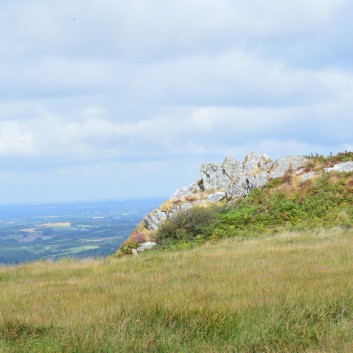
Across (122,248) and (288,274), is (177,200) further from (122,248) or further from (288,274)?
(288,274)

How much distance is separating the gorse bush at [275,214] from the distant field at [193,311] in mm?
12843

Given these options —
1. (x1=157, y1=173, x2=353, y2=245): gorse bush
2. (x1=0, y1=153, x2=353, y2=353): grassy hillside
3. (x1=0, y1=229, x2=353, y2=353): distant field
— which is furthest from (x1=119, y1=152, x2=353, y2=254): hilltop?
(x1=0, y1=229, x2=353, y2=353): distant field

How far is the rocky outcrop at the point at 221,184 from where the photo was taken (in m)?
34.3

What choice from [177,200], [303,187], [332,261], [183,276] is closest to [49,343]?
[183,276]

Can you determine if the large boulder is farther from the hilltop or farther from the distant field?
the distant field

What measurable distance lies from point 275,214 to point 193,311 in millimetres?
21241

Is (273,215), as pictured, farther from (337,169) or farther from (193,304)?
(193,304)

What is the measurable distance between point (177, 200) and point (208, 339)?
31.1 m

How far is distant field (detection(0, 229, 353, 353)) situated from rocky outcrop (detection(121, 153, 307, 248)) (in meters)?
19.7

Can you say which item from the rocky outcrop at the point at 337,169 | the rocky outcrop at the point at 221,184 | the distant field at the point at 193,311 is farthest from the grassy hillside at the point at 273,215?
the distant field at the point at 193,311

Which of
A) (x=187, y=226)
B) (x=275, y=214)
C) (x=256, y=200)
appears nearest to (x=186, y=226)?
(x=187, y=226)

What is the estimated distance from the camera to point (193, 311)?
7.55m

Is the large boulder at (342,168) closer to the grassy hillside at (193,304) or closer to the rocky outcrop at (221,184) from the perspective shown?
the rocky outcrop at (221,184)

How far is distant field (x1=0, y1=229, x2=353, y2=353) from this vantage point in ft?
20.2
